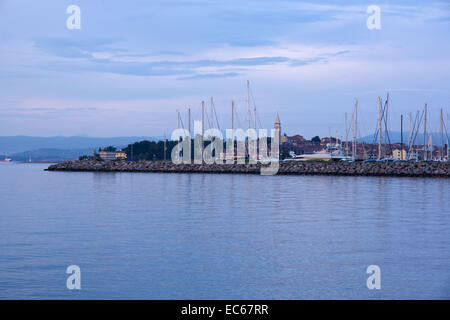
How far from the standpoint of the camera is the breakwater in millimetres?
67250

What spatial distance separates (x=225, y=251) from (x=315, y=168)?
189ft

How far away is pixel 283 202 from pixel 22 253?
18.8m

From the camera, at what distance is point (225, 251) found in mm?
16969

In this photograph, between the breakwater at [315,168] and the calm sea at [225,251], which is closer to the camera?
the calm sea at [225,251]

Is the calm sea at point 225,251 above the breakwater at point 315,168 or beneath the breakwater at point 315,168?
beneath

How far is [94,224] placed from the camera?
75.3 ft

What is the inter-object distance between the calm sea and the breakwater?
126 feet

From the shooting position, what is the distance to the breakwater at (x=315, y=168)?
67250 millimetres

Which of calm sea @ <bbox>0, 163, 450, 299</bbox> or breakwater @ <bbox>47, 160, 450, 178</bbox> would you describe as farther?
breakwater @ <bbox>47, 160, 450, 178</bbox>

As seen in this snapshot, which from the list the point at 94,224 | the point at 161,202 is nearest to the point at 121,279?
the point at 94,224

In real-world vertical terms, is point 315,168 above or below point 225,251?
above

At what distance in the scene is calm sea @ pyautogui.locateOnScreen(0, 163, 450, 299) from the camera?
12.8m

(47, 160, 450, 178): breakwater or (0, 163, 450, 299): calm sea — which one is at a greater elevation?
(47, 160, 450, 178): breakwater

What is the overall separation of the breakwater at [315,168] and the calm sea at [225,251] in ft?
126
